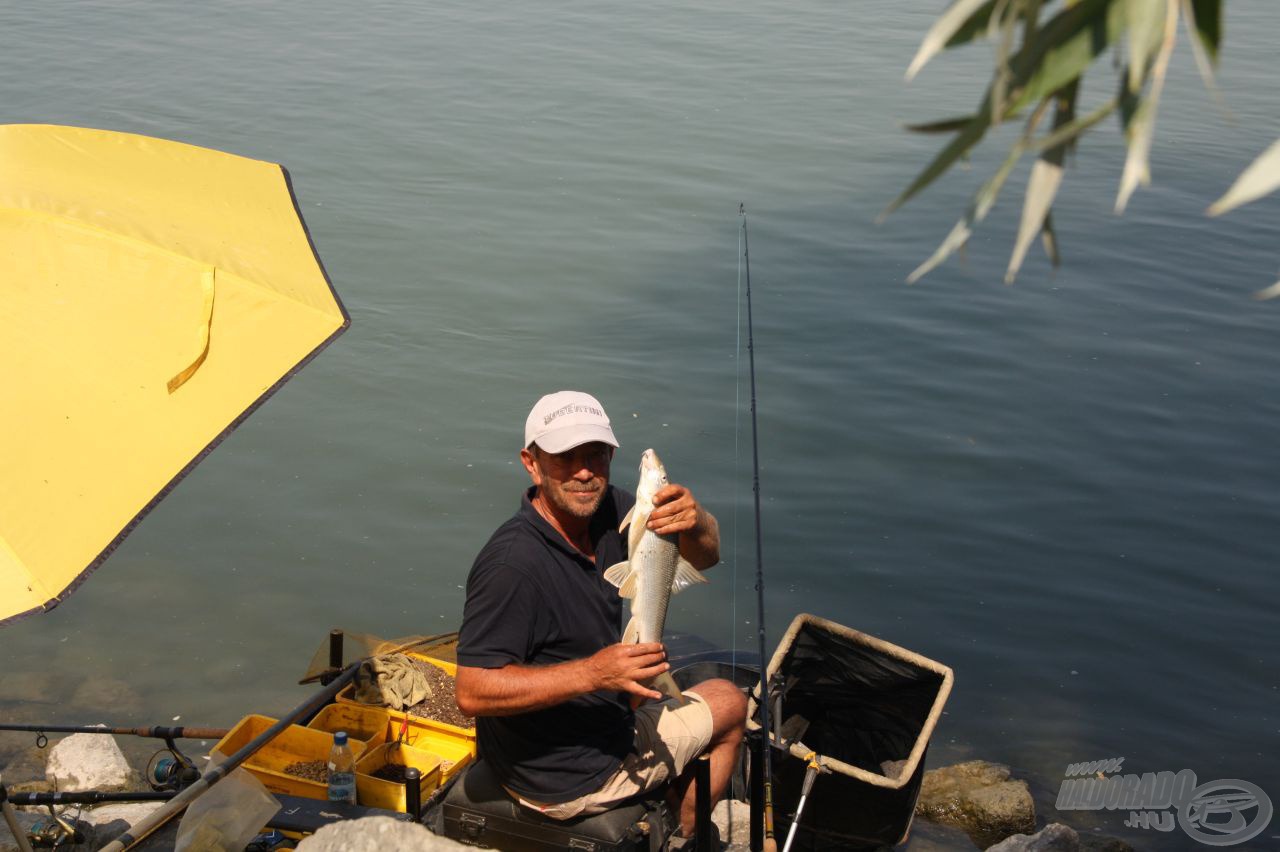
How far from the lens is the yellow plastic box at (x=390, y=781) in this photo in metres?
4.89

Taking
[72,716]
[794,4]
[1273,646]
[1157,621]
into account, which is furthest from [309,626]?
[794,4]

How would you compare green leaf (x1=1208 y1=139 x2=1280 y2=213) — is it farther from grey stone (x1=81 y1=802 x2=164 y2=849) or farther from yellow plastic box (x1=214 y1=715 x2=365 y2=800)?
grey stone (x1=81 y1=802 x2=164 y2=849)

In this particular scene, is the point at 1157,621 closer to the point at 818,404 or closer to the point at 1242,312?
the point at 818,404

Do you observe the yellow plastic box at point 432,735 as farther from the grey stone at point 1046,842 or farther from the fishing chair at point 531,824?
the grey stone at point 1046,842

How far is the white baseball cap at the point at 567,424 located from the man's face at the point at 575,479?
48 millimetres

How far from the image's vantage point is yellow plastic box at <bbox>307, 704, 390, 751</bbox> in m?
5.27

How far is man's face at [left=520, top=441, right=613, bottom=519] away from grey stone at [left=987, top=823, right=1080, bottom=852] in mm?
2812

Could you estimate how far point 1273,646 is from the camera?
26.3ft

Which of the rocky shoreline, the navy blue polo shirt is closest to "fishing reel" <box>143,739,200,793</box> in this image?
the rocky shoreline

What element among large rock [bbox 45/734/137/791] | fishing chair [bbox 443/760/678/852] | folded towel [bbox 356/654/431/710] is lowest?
large rock [bbox 45/734/137/791]

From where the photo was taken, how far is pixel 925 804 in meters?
6.46

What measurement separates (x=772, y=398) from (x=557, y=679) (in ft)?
23.3

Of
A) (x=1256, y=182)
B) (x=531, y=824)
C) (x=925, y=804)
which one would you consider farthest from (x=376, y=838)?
(x=925, y=804)

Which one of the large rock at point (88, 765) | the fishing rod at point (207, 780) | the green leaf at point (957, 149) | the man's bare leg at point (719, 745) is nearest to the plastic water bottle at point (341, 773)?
the fishing rod at point (207, 780)
